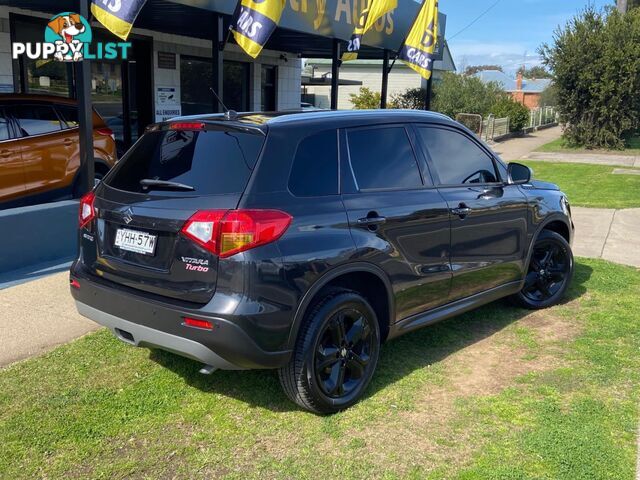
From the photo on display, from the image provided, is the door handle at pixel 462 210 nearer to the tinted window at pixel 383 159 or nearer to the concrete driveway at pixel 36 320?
the tinted window at pixel 383 159

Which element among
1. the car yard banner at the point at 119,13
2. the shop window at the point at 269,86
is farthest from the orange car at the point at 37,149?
the shop window at the point at 269,86

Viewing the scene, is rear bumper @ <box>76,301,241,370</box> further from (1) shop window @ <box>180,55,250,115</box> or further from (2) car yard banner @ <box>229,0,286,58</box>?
(1) shop window @ <box>180,55,250,115</box>

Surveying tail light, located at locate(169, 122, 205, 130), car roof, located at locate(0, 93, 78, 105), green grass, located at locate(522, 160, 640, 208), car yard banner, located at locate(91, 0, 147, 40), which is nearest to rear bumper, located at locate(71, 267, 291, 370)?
tail light, located at locate(169, 122, 205, 130)

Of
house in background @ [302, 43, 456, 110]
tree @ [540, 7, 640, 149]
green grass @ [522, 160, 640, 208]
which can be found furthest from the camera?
house in background @ [302, 43, 456, 110]

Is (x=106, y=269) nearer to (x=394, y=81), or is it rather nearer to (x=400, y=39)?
(x=400, y=39)

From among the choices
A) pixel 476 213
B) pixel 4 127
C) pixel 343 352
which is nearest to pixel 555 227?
pixel 476 213

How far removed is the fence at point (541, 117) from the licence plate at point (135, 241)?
106 ft

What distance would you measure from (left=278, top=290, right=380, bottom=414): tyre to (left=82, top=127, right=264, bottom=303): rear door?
2.08 feet

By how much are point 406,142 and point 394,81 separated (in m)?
34.4

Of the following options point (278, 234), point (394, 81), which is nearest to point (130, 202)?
point (278, 234)

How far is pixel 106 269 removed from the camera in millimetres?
3750

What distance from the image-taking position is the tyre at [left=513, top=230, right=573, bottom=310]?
5695 millimetres

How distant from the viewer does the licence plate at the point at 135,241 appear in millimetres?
3488

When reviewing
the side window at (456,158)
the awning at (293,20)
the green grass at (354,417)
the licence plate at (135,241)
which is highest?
the awning at (293,20)
